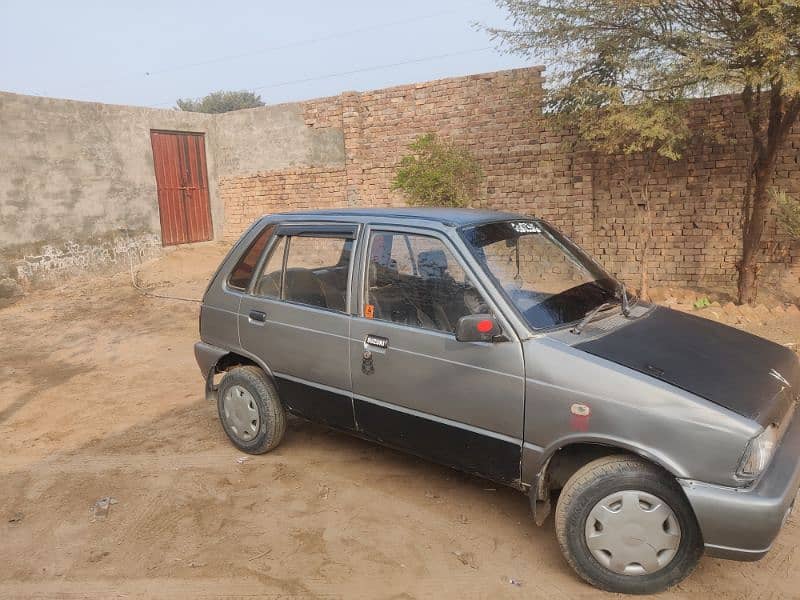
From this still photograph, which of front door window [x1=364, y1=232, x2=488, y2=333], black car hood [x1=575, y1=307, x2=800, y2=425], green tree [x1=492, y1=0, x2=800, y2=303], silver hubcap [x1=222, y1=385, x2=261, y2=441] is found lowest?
silver hubcap [x1=222, y1=385, x2=261, y2=441]

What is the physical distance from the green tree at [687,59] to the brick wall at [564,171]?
1.38ft

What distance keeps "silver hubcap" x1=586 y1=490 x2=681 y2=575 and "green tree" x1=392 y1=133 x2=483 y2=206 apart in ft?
23.0

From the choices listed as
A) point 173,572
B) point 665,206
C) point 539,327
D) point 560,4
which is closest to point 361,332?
point 539,327

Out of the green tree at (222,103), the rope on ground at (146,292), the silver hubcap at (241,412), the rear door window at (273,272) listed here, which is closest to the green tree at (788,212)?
the rear door window at (273,272)

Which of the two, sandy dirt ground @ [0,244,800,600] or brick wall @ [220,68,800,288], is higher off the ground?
brick wall @ [220,68,800,288]

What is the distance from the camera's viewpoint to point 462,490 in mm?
3816

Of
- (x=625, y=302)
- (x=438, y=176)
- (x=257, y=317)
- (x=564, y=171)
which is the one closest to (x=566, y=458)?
(x=625, y=302)

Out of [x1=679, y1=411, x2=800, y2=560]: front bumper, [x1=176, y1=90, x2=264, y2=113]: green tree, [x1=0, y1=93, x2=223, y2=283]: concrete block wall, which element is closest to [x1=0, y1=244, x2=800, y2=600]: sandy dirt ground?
A: [x1=679, y1=411, x2=800, y2=560]: front bumper

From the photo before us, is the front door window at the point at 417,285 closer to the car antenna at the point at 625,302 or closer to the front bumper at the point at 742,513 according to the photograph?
the car antenna at the point at 625,302

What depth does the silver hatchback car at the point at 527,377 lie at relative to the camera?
2.54 m

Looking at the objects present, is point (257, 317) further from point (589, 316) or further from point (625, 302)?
point (625, 302)

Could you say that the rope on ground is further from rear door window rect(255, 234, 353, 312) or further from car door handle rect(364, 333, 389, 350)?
car door handle rect(364, 333, 389, 350)

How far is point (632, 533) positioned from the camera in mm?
2668

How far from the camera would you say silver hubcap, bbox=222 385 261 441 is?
4.27 metres
